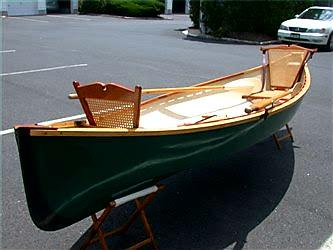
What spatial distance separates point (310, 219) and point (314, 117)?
307 cm

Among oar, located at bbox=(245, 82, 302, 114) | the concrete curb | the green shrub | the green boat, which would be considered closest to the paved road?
the green boat

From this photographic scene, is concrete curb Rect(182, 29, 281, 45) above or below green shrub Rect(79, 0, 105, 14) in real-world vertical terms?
below

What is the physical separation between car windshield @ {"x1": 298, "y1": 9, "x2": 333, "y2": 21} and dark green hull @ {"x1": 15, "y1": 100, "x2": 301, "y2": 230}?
43.8 ft

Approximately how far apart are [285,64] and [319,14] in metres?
10.6

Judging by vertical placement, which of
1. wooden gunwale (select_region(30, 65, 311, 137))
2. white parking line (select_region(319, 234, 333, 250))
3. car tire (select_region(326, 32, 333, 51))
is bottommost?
white parking line (select_region(319, 234, 333, 250))

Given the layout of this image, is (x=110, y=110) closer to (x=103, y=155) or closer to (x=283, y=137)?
(x=103, y=155)

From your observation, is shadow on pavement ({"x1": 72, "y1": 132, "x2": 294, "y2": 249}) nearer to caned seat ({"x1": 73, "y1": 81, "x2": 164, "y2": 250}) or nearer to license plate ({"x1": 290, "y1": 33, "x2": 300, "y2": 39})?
caned seat ({"x1": 73, "y1": 81, "x2": 164, "y2": 250})

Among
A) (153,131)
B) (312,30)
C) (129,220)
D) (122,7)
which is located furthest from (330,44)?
(122,7)

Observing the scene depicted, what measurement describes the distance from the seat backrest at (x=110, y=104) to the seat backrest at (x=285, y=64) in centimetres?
322

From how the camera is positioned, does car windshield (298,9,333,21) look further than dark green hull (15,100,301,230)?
Yes

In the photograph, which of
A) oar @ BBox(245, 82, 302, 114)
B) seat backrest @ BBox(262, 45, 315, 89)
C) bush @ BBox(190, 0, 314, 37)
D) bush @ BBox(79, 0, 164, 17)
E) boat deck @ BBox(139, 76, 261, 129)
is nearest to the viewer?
oar @ BBox(245, 82, 302, 114)

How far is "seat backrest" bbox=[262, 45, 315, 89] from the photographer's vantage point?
5.50 meters

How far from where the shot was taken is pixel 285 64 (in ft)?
18.5

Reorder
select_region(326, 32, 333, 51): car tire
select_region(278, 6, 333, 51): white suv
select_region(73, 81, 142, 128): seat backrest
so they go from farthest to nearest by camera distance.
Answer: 1. select_region(326, 32, 333, 51): car tire
2. select_region(278, 6, 333, 51): white suv
3. select_region(73, 81, 142, 128): seat backrest
